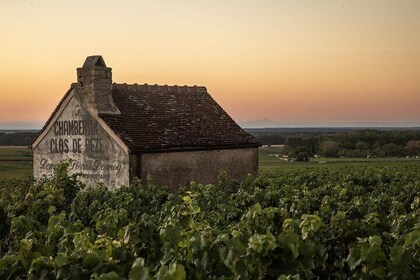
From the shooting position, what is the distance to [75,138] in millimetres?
21641

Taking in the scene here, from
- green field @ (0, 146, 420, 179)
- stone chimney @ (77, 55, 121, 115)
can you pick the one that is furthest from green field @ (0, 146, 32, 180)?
stone chimney @ (77, 55, 121, 115)

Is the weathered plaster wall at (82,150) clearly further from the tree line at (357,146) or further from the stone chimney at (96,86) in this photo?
the tree line at (357,146)

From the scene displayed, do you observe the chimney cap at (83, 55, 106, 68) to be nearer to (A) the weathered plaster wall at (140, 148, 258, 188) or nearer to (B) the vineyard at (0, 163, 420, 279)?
(A) the weathered plaster wall at (140, 148, 258, 188)

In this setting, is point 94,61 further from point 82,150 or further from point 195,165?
point 195,165

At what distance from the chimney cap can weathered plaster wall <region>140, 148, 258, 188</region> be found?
4082mm

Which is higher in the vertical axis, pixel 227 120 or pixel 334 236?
pixel 227 120

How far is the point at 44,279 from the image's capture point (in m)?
5.63

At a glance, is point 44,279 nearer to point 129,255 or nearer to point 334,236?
point 129,255

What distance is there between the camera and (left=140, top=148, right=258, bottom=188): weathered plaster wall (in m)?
20.5

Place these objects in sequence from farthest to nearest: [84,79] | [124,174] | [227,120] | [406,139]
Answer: [406,139] < [227,120] < [84,79] < [124,174]

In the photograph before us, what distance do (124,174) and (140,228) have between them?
1229cm

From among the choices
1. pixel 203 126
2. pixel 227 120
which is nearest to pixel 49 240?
pixel 203 126

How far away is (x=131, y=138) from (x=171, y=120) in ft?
10.2

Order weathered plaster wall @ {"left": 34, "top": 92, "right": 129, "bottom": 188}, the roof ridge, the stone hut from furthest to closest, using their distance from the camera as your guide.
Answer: the roof ridge
the stone hut
weathered plaster wall @ {"left": 34, "top": 92, "right": 129, "bottom": 188}
